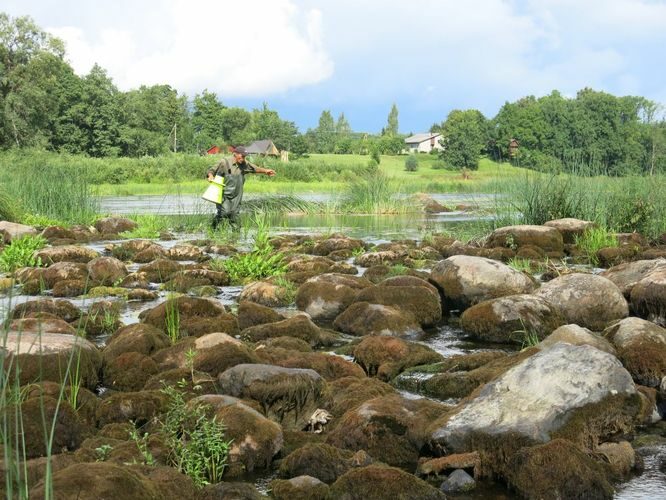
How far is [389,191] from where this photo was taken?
30953mm

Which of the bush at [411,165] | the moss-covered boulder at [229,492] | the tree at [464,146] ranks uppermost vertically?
the tree at [464,146]

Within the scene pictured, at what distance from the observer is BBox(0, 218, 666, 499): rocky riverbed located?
4309mm

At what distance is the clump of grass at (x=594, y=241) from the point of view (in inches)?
562

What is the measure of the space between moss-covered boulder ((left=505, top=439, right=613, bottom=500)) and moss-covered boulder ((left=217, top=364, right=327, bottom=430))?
1.68m

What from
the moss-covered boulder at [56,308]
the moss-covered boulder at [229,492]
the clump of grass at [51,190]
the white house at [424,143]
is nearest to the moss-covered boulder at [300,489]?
the moss-covered boulder at [229,492]

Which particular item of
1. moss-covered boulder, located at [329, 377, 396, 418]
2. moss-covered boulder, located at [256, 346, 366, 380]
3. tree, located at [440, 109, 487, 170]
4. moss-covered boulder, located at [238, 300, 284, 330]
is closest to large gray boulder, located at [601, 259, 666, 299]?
moss-covered boulder, located at [238, 300, 284, 330]

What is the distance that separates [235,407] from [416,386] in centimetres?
200

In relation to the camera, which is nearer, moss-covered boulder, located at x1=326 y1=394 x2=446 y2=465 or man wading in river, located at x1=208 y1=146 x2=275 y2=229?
moss-covered boulder, located at x1=326 y1=394 x2=446 y2=465

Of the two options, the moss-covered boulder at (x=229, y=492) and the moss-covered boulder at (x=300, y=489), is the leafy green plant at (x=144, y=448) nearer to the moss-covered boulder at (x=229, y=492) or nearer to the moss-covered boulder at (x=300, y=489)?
the moss-covered boulder at (x=229, y=492)

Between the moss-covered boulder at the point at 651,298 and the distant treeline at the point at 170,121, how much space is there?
24.1 meters

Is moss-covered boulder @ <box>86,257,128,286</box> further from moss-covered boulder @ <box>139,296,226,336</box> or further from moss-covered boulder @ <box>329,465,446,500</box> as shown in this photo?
moss-covered boulder @ <box>329,465,446,500</box>

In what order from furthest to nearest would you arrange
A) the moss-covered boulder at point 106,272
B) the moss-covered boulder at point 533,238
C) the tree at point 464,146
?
the tree at point 464,146 < the moss-covered boulder at point 533,238 < the moss-covered boulder at point 106,272

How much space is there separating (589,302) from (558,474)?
4895 mm

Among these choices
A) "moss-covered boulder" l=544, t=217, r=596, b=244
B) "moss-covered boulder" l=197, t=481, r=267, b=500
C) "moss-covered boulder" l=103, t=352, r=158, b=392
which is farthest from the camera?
"moss-covered boulder" l=544, t=217, r=596, b=244
